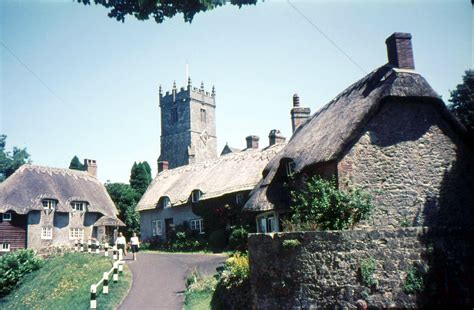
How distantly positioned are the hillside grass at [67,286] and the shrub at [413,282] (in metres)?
10.9

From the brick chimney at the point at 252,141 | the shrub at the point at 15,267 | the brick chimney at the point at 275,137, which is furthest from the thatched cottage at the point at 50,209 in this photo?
the brick chimney at the point at 275,137

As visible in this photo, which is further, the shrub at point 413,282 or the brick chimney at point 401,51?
the brick chimney at point 401,51

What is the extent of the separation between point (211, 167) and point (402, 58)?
70.0ft

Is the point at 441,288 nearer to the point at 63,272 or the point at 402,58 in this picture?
the point at 402,58

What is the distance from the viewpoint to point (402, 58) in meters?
18.5

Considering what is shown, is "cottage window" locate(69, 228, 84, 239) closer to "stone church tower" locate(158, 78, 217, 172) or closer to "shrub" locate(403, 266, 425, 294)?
"stone church tower" locate(158, 78, 217, 172)

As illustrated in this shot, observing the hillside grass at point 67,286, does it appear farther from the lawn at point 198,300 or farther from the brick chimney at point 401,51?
the brick chimney at point 401,51

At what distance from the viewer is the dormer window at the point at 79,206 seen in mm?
42219

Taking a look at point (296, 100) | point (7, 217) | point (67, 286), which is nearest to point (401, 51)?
point (296, 100)

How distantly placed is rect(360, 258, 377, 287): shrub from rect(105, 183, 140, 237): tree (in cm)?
4135

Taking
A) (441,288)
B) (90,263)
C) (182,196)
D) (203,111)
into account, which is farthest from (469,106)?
(203,111)

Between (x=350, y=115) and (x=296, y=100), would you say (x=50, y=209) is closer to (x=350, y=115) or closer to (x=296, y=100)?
(x=296, y=100)

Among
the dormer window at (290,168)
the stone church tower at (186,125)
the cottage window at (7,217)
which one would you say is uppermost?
the stone church tower at (186,125)

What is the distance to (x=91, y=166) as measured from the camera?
50.3 meters
